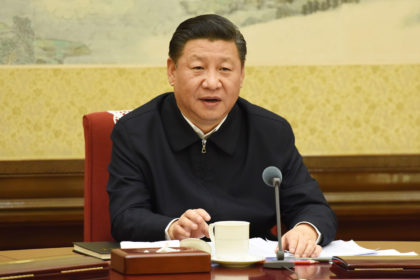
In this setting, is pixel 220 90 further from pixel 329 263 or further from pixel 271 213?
pixel 329 263

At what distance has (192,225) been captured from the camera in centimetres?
190

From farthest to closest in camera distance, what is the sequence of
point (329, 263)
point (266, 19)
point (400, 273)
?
point (266, 19) → point (329, 263) → point (400, 273)

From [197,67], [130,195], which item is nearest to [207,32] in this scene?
[197,67]

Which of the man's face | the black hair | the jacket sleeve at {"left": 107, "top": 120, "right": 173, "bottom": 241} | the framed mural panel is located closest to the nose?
the man's face

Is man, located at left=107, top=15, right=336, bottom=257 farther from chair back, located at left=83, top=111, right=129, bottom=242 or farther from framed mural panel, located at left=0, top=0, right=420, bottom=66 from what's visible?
framed mural panel, located at left=0, top=0, right=420, bottom=66

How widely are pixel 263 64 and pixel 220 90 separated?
54.0 inches

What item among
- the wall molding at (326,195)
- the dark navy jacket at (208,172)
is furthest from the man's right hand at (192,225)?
the wall molding at (326,195)

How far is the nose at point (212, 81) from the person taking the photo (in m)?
2.35

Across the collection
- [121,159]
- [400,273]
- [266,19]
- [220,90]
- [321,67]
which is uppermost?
[266,19]

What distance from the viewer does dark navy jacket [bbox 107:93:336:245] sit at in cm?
235

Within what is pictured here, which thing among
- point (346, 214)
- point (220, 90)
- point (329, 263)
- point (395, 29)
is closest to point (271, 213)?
point (220, 90)

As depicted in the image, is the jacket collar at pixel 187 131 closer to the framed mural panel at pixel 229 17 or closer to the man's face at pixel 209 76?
the man's face at pixel 209 76

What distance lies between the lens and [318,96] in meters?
3.75

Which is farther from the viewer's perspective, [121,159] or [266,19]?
[266,19]
